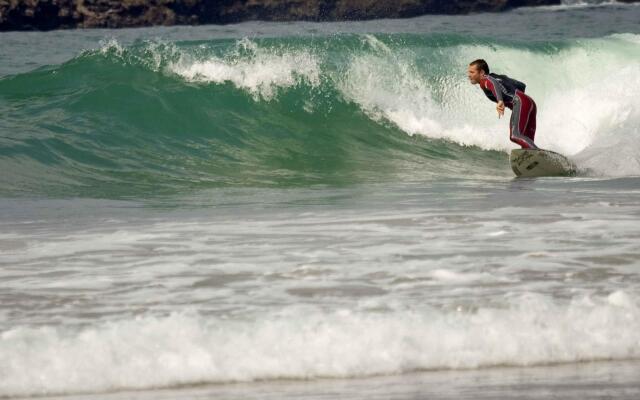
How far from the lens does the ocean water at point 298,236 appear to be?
15.7 ft

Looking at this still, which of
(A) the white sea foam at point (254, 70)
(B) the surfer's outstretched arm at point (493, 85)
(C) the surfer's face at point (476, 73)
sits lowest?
(A) the white sea foam at point (254, 70)

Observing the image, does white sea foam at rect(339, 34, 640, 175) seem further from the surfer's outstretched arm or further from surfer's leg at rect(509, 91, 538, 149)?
the surfer's outstretched arm

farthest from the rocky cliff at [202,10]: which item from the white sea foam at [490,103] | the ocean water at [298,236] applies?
the ocean water at [298,236]

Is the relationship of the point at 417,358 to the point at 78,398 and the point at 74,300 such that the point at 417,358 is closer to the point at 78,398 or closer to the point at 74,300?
the point at 78,398

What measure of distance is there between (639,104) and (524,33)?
25.4 meters

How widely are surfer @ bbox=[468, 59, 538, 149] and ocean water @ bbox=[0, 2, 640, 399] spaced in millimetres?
729

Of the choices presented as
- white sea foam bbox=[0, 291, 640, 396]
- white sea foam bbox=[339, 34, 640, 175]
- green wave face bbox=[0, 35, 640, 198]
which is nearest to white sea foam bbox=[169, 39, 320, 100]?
green wave face bbox=[0, 35, 640, 198]

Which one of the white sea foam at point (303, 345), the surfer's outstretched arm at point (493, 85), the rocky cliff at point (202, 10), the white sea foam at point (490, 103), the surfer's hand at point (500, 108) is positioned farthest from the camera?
the rocky cliff at point (202, 10)

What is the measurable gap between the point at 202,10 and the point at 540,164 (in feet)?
199

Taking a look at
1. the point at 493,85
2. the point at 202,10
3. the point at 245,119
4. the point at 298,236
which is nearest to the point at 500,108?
the point at 493,85

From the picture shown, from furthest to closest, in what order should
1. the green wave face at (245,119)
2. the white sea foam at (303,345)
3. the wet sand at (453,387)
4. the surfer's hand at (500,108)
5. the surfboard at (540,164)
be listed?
the green wave face at (245,119) < the surfboard at (540,164) < the surfer's hand at (500,108) < the white sea foam at (303,345) < the wet sand at (453,387)

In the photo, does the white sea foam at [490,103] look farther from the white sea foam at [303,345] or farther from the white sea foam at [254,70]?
the white sea foam at [303,345]

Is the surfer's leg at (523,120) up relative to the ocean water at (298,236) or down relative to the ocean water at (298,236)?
up

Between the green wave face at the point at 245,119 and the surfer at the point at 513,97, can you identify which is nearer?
the surfer at the point at 513,97
